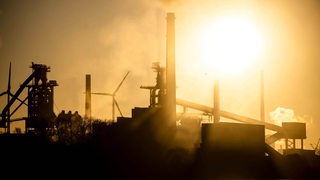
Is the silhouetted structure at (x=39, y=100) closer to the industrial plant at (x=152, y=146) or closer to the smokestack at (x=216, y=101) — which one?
the industrial plant at (x=152, y=146)

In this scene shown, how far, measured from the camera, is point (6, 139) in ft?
219

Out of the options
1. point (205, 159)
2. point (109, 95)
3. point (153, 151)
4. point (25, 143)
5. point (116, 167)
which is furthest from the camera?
point (109, 95)

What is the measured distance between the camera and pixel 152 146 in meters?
60.5

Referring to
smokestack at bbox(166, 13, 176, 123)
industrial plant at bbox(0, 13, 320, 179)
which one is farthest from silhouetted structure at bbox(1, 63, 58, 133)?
smokestack at bbox(166, 13, 176, 123)

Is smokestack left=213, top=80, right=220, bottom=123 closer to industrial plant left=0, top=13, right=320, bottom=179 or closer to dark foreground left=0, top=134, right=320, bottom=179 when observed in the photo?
industrial plant left=0, top=13, right=320, bottom=179

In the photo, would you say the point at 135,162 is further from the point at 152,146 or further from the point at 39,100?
the point at 39,100

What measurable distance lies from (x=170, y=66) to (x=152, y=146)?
37.5 feet

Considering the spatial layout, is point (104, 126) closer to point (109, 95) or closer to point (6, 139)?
point (6, 139)

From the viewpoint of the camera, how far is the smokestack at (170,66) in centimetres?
6519

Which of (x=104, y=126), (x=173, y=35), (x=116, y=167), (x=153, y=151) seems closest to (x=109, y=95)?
(x=104, y=126)

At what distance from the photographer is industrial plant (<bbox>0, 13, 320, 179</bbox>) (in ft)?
160

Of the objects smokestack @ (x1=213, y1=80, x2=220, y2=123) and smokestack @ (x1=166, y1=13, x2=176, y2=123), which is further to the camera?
smokestack @ (x1=213, y1=80, x2=220, y2=123)

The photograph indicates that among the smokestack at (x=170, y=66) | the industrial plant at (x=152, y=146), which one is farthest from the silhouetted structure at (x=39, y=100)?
the smokestack at (x=170, y=66)

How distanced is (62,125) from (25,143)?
1352 centimetres
